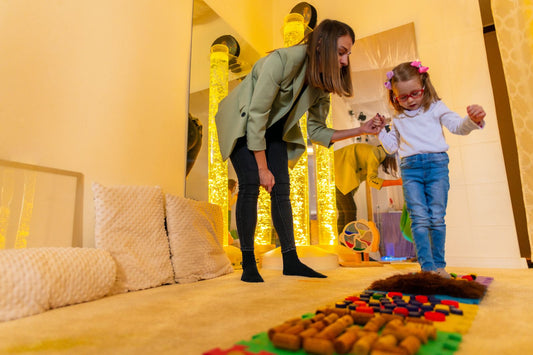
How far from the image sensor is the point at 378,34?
7.59ft

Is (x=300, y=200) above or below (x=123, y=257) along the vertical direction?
above

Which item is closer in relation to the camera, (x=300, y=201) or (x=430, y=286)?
(x=430, y=286)

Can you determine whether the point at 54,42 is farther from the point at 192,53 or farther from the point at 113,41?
the point at 192,53

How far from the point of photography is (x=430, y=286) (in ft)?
2.80

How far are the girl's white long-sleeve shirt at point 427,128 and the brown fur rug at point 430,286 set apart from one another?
0.54 metres

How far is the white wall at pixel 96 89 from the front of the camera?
1.10m

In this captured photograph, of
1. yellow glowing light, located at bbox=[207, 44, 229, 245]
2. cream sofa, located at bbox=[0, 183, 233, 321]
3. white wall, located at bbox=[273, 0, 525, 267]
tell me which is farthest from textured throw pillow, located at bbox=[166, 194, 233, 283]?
white wall, located at bbox=[273, 0, 525, 267]

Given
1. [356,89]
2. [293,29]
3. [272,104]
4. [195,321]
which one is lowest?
[195,321]

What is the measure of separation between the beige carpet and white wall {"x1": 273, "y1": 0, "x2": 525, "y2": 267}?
93cm

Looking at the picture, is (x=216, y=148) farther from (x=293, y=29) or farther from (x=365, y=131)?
(x=293, y=29)

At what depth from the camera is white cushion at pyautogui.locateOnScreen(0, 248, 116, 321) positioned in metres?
0.73

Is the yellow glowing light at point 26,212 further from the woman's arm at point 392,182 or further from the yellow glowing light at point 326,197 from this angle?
the woman's arm at point 392,182

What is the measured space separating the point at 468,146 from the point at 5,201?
2.21 meters

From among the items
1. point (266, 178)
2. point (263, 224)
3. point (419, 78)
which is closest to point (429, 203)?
point (419, 78)
